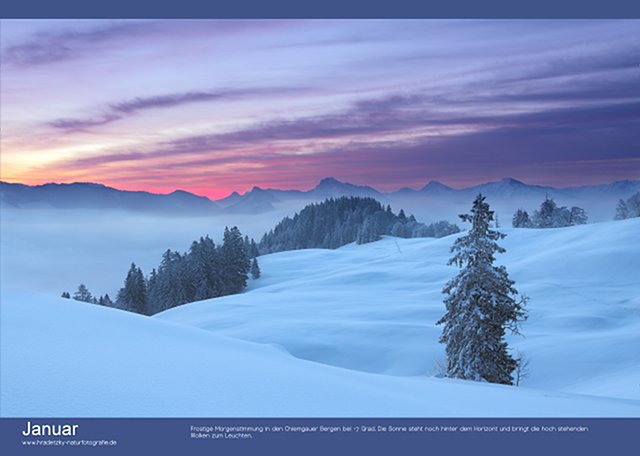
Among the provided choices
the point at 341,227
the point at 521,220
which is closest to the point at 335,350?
the point at 521,220

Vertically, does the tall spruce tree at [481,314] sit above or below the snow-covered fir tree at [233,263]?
below

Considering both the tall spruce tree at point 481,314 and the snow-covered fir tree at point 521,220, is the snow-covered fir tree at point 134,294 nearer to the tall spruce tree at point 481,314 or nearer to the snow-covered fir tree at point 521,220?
the tall spruce tree at point 481,314

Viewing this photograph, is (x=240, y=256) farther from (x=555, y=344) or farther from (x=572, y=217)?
(x=572, y=217)

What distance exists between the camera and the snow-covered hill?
569 cm

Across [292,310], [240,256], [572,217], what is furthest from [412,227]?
[292,310]

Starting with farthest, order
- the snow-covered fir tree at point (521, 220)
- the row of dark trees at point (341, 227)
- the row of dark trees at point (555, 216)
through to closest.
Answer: the row of dark trees at point (341, 227)
the snow-covered fir tree at point (521, 220)
the row of dark trees at point (555, 216)

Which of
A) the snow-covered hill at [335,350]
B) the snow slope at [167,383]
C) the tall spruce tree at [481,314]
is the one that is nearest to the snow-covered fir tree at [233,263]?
the snow-covered hill at [335,350]

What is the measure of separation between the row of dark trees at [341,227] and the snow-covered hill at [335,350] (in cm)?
7577

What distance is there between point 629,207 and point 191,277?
322ft

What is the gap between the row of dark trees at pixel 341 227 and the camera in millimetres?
144125

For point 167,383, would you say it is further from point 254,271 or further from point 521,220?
point 521,220

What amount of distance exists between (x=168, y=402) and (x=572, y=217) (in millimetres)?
116189

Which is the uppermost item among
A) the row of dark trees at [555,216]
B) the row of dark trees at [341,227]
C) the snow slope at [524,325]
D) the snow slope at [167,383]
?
the row of dark trees at [341,227]

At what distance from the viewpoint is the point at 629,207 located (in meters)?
108
